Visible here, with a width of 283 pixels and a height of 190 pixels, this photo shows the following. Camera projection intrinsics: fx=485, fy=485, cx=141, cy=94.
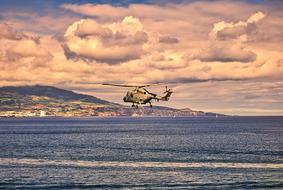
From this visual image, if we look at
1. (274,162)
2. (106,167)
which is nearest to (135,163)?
(106,167)

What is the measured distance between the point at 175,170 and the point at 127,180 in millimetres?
18567

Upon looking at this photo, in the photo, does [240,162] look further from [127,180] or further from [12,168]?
[12,168]

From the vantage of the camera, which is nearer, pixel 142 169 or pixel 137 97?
pixel 137 97

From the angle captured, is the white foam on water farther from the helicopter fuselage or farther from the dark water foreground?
the helicopter fuselage

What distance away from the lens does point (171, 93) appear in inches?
4333

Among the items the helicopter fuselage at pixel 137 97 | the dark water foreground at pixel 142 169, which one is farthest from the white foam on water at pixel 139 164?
the helicopter fuselage at pixel 137 97

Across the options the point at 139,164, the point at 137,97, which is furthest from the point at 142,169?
the point at 137,97

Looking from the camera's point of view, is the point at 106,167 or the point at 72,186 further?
the point at 106,167

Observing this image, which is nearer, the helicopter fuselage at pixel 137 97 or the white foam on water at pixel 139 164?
the helicopter fuselage at pixel 137 97

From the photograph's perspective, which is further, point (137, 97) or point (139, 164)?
point (139, 164)

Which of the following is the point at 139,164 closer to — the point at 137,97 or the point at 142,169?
the point at 142,169

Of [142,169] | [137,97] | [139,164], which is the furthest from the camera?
[139,164]

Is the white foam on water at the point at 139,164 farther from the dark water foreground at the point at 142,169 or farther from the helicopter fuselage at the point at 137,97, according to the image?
the helicopter fuselage at the point at 137,97

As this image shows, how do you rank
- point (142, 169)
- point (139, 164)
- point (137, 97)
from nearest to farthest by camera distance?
point (137, 97) < point (142, 169) < point (139, 164)
